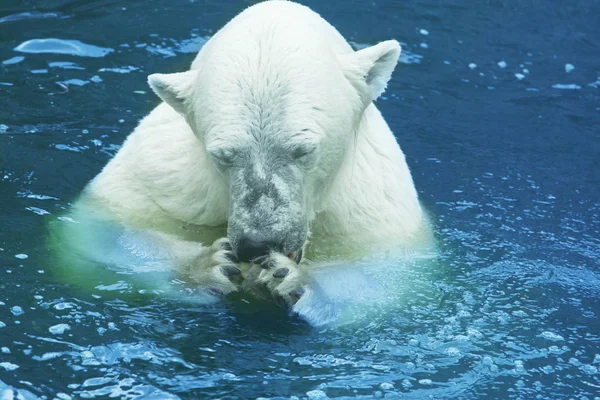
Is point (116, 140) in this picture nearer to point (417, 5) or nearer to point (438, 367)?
point (438, 367)

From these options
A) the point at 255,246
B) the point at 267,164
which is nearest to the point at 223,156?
the point at 267,164

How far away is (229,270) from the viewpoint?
438cm

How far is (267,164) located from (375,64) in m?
0.81

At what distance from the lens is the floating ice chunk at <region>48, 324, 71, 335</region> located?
4074 mm

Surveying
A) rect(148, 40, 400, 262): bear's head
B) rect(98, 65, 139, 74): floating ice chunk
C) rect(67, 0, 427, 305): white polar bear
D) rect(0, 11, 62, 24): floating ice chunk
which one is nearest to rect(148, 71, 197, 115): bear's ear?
rect(67, 0, 427, 305): white polar bear

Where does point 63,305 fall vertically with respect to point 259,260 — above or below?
below

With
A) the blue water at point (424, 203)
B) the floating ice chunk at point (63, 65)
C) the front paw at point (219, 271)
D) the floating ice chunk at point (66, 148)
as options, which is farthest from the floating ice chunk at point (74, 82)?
the front paw at point (219, 271)

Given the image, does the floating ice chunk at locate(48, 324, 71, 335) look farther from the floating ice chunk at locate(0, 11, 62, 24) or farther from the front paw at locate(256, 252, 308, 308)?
the floating ice chunk at locate(0, 11, 62, 24)

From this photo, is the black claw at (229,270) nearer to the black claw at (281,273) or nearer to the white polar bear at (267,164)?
the white polar bear at (267,164)

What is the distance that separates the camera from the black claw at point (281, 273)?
421 cm

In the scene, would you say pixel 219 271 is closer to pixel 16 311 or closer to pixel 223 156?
pixel 223 156

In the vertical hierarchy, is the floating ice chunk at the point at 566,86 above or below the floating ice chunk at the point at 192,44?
below

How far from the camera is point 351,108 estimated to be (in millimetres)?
4523

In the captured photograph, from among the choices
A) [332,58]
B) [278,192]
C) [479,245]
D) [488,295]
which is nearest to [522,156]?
[479,245]
